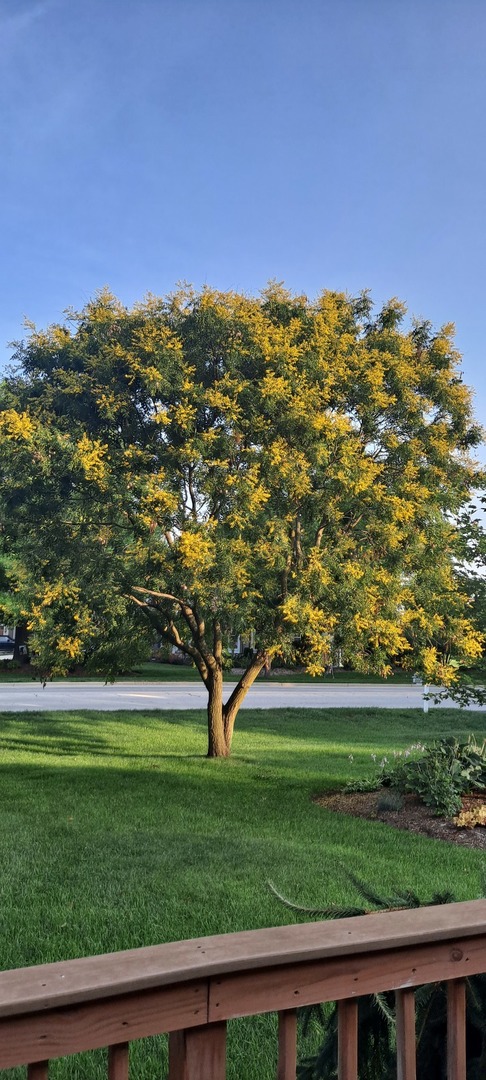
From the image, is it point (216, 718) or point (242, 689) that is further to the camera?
point (216, 718)

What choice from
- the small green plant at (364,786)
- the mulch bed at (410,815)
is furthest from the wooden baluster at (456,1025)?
the small green plant at (364,786)

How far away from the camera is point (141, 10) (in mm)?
7172

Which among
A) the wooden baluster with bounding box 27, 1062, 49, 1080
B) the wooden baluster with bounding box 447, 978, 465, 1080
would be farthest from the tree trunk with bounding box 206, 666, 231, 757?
the wooden baluster with bounding box 27, 1062, 49, 1080

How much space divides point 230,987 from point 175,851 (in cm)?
569

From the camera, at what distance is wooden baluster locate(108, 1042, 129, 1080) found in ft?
4.58

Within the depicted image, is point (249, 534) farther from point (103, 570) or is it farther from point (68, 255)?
point (68, 255)

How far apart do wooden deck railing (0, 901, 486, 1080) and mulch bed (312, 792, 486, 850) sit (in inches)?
245

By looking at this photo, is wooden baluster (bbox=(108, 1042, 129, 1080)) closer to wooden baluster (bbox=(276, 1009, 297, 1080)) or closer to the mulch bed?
wooden baluster (bbox=(276, 1009, 297, 1080))

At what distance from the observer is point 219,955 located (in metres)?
1.40

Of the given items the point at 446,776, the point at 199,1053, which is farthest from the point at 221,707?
the point at 199,1053

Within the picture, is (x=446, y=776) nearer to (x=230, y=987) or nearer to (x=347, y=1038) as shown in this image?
(x=347, y=1038)

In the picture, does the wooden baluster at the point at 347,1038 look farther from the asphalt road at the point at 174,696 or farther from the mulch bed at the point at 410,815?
the asphalt road at the point at 174,696

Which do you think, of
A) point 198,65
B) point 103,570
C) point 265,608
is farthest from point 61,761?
point 198,65

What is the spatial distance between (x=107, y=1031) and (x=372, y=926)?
541 mm
